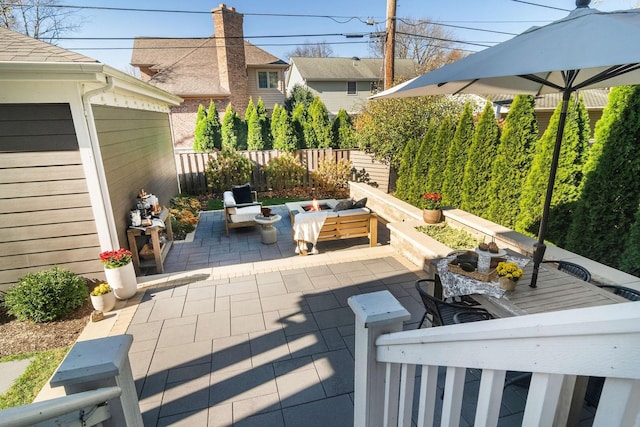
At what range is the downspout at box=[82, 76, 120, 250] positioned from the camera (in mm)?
4125

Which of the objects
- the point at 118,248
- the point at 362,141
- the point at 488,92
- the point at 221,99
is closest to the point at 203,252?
the point at 118,248

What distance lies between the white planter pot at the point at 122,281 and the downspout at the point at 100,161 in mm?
472

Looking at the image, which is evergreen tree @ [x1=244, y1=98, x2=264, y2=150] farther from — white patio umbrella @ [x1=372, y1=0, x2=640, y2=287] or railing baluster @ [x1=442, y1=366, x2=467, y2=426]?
railing baluster @ [x1=442, y1=366, x2=467, y2=426]

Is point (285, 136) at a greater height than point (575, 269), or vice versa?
point (285, 136)

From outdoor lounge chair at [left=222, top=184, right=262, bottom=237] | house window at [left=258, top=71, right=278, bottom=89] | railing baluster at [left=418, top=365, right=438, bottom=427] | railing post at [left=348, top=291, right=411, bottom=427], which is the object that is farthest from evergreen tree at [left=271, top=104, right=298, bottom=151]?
railing baluster at [left=418, top=365, right=438, bottom=427]

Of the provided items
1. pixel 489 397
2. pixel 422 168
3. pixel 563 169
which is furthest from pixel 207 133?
pixel 489 397

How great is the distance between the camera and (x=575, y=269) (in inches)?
136

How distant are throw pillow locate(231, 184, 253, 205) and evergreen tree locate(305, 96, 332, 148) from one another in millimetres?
4827

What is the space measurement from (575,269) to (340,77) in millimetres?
22796

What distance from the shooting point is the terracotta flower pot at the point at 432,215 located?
5.82 meters

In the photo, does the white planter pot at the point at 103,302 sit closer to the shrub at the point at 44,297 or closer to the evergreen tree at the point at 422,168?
the shrub at the point at 44,297

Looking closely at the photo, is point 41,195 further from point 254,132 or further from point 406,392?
point 254,132

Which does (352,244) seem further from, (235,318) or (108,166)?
(108,166)

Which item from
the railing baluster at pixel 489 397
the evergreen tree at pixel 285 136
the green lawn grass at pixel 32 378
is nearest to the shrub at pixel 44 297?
the green lawn grass at pixel 32 378
